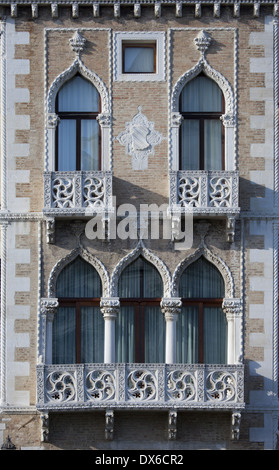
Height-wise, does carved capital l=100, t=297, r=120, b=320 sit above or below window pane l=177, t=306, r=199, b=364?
above

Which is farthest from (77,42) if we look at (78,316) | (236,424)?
(236,424)

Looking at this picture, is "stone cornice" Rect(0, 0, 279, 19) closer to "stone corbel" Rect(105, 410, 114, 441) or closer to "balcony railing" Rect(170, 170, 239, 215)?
"balcony railing" Rect(170, 170, 239, 215)

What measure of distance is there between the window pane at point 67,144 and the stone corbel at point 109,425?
16.1ft

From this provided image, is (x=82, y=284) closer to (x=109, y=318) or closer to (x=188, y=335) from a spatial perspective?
(x=109, y=318)

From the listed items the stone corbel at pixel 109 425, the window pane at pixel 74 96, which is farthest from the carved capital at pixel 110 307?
the window pane at pixel 74 96

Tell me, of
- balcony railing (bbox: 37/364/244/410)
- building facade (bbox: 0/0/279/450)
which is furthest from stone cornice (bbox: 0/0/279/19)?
balcony railing (bbox: 37/364/244/410)

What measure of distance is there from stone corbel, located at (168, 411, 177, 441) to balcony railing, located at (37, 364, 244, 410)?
0.62 feet

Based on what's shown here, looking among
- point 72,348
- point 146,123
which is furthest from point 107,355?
point 146,123

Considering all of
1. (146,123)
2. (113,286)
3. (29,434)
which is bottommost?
(29,434)

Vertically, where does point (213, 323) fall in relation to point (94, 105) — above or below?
below

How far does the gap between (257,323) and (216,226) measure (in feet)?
6.61

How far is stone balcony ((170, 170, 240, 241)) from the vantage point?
4503cm

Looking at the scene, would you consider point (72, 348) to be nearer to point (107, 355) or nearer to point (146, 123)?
point (107, 355)

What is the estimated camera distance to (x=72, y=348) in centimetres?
4544
